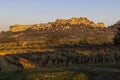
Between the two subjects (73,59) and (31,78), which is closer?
(31,78)

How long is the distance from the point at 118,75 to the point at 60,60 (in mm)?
48616

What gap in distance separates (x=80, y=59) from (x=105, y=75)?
47233 mm

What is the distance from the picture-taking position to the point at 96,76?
87.7 ft

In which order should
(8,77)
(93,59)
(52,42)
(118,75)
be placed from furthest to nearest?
(52,42) → (93,59) → (8,77) → (118,75)

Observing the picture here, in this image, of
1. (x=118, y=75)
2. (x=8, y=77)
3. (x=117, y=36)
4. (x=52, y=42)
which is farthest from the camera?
(x=52, y=42)

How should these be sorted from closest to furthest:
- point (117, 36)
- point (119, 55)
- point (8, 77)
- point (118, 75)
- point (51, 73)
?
point (118, 75) → point (51, 73) → point (8, 77) → point (119, 55) → point (117, 36)

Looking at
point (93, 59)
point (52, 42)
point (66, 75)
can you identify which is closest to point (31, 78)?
point (66, 75)

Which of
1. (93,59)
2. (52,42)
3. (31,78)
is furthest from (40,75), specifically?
(52,42)

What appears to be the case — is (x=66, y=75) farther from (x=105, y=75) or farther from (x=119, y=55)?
(x=119, y=55)

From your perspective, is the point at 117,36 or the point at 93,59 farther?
the point at 117,36

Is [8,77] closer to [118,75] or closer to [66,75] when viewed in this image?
[66,75]

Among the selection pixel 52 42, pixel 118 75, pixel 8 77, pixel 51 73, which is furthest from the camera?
pixel 52 42

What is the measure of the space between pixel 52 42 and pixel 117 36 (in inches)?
3156

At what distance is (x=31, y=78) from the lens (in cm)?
2723
